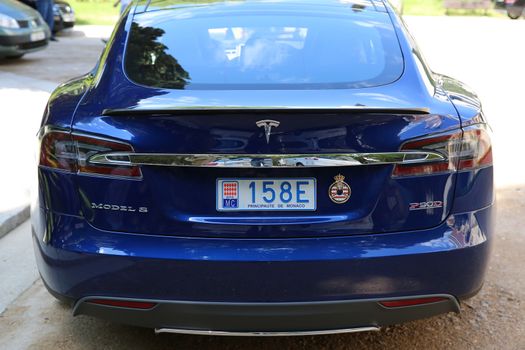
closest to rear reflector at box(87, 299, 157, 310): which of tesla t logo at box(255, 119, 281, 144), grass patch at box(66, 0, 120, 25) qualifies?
tesla t logo at box(255, 119, 281, 144)

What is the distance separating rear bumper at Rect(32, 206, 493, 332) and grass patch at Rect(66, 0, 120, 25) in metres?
21.7

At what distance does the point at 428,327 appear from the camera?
3.61m

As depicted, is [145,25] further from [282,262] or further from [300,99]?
[282,262]

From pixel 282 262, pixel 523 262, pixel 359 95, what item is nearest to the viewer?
pixel 282 262

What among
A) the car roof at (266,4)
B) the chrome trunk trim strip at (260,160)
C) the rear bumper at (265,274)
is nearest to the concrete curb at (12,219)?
the car roof at (266,4)

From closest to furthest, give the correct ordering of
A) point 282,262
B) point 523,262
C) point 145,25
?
point 282,262
point 145,25
point 523,262

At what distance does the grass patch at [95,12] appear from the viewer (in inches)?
942

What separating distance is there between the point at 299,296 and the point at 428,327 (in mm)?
1196

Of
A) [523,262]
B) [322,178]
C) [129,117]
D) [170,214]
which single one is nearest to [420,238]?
[322,178]

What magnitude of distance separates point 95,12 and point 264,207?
85.9 feet

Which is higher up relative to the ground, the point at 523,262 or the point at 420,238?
the point at 420,238

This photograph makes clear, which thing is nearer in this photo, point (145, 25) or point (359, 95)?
point (359, 95)

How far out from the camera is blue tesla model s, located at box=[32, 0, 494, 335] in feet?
8.77

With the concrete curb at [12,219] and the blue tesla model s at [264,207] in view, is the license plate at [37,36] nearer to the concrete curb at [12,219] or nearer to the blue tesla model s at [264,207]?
the concrete curb at [12,219]
